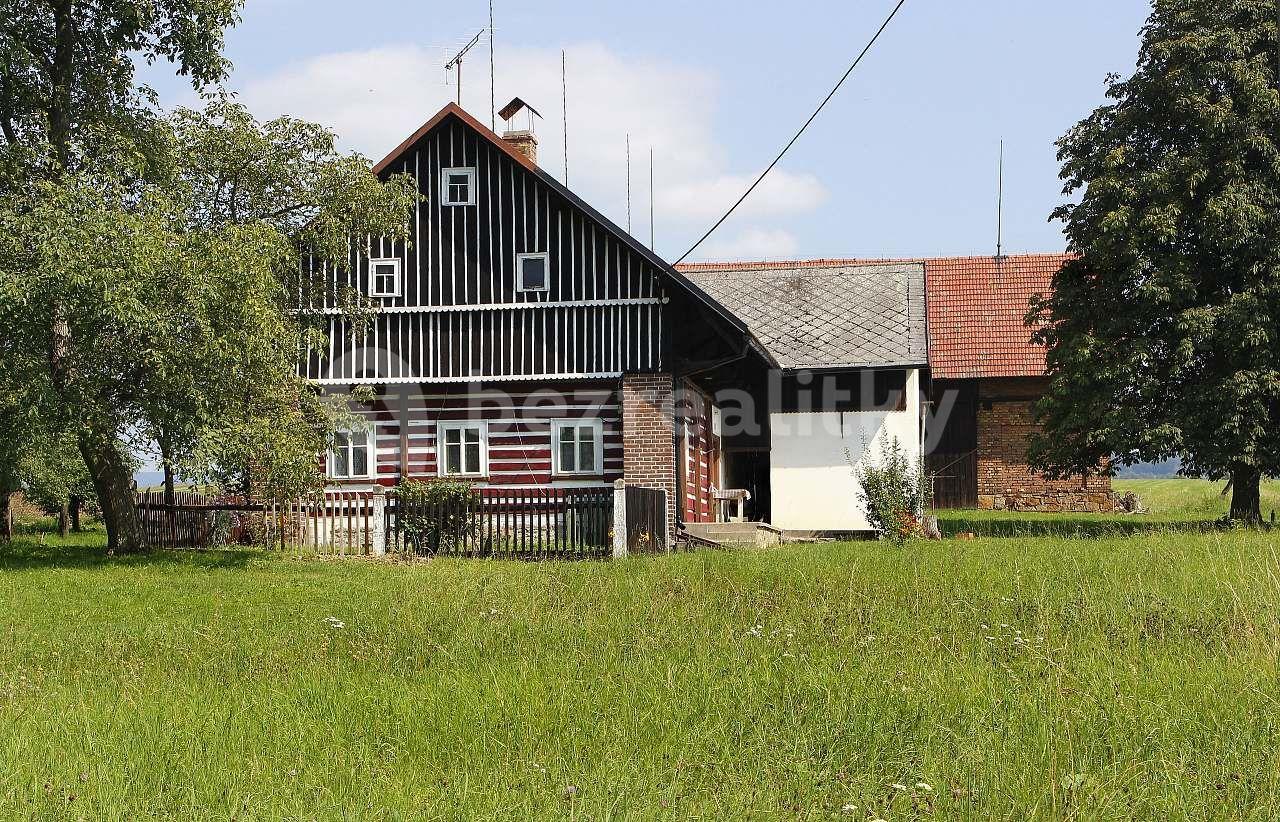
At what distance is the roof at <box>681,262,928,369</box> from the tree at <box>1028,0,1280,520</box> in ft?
13.0

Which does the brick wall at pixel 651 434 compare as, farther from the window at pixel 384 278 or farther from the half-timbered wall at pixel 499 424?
the window at pixel 384 278

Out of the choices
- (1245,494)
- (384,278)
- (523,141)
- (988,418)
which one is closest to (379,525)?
(384,278)

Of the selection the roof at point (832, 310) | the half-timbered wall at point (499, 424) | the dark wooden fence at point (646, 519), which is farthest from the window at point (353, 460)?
the roof at point (832, 310)

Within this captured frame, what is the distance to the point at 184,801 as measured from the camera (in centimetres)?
653

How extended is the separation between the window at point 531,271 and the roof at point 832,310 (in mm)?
6845

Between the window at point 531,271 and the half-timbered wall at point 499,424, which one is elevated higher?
the window at point 531,271

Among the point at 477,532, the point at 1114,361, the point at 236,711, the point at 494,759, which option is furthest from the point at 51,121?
the point at 1114,361

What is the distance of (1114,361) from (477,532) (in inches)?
526

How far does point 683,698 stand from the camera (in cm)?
852

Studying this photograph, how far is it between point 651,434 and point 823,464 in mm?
7369

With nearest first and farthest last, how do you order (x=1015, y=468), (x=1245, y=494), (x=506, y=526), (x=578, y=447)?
(x=506, y=526) < (x=578, y=447) < (x=1245, y=494) < (x=1015, y=468)

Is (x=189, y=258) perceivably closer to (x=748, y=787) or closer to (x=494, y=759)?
(x=494, y=759)

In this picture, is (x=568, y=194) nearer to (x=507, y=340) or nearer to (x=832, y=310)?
(x=507, y=340)

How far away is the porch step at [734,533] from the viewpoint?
24500 millimetres
